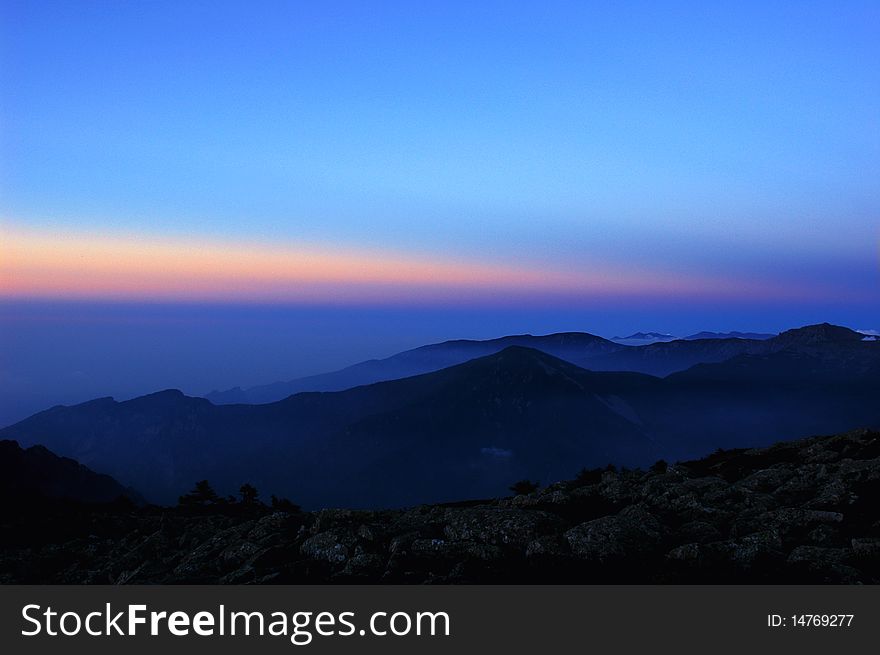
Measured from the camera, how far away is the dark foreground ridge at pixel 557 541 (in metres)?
24.7

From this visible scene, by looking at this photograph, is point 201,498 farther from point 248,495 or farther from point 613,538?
point 613,538

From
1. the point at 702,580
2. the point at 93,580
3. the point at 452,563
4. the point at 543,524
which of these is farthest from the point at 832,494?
the point at 93,580

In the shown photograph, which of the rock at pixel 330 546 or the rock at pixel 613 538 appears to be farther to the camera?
the rock at pixel 330 546

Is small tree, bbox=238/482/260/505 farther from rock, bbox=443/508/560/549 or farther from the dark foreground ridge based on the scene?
rock, bbox=443/508/560/549

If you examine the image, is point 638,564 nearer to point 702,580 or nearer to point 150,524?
point 702,580

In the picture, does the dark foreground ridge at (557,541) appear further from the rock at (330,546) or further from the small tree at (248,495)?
the small tree at (248,495)

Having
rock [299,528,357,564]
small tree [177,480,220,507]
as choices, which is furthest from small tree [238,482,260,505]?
rock [299,528,357,564]

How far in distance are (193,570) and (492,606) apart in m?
17.4

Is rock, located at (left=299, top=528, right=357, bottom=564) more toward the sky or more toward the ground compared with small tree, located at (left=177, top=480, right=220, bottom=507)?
more toward the sky

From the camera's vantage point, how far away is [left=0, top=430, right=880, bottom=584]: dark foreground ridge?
80.9ft

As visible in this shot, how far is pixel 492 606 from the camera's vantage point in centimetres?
2194

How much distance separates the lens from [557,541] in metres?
27.0

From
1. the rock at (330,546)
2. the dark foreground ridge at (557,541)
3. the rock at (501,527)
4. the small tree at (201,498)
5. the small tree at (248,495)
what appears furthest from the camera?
the small tree at (248,495)

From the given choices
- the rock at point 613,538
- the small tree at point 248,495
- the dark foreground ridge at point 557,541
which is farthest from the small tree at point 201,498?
the rock at point 613,538
